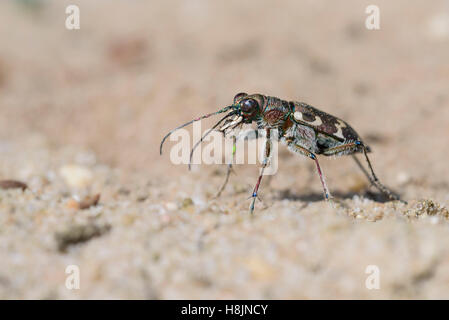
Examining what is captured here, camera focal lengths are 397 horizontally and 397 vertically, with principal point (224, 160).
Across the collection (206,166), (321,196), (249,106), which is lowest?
(321,196)

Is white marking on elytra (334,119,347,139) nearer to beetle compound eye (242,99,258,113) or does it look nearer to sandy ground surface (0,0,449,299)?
sandy ground surface (0,0,449,299)

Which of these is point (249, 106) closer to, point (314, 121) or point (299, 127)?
point (299, 127)

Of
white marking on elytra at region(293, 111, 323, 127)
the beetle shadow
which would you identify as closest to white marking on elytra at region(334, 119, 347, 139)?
white marking on elytra at region(293, 111, 323, 127)

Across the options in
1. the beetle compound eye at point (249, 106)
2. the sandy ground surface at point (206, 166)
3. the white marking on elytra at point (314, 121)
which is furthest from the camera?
the white marking on elytra at point (314, 121)

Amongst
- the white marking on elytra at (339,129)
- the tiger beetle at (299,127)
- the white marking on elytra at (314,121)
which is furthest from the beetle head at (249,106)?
the white marking on elytra at (339,129)

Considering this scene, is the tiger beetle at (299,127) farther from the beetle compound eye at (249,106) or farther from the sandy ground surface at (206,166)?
the sandy ground surface at (206,166)

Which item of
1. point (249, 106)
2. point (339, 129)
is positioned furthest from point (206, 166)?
point (339, 129)
